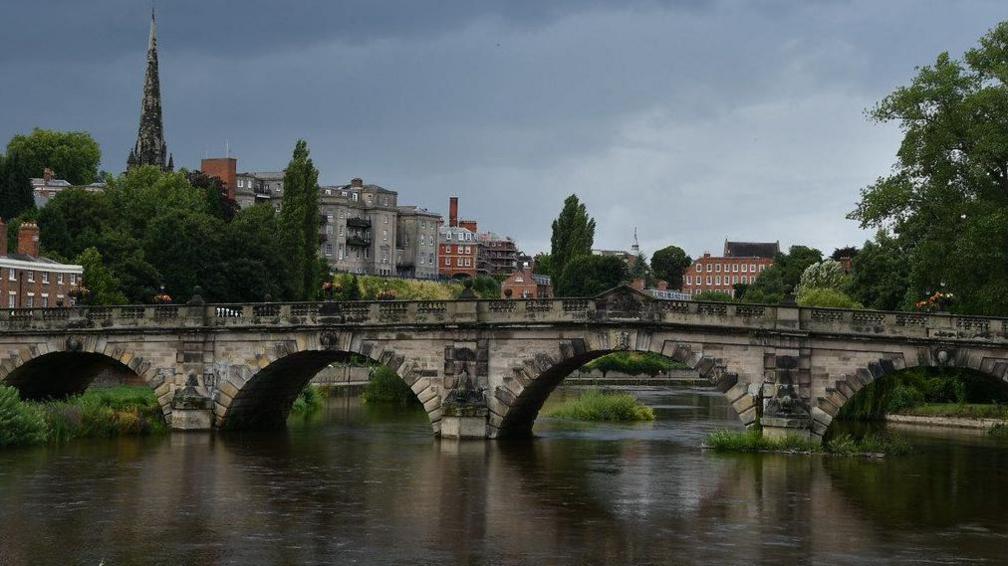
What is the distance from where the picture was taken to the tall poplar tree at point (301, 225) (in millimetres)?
121125

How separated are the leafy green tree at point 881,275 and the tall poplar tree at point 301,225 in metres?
47.6

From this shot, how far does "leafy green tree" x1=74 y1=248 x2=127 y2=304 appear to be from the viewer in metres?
98.2

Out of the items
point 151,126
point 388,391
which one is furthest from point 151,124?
point 388,391

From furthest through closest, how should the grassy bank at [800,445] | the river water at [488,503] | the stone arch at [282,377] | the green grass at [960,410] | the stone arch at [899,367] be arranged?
the green grass at [960,410]
the stone arch at [282,377]
the grassy bank at [800,445]
the stone arch at [899,367]
the river water at [488,503]

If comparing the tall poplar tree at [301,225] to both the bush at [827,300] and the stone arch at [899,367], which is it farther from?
the stone arch at [899,367]

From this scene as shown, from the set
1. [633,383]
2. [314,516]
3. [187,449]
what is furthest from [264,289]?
[314,516]

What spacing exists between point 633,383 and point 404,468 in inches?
2770

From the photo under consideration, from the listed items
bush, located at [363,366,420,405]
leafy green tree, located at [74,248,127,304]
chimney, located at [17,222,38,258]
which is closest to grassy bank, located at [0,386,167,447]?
bush, located at [363,366,420,405]

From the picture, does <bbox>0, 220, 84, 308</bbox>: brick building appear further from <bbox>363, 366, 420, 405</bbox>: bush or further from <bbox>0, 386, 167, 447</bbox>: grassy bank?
<bbox>0, 386, 167, 447</bbox>: grassy bank

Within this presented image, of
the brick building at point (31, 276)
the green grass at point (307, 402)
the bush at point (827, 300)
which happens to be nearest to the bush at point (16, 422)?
the green grass at point (307, 402)

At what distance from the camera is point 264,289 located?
112 meters

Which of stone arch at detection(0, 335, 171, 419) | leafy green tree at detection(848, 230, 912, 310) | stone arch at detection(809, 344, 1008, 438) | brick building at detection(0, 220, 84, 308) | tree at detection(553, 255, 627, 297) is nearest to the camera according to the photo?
stone arch at detection(809, 344, 1008, 438)

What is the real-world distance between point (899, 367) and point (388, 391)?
44.8 metres

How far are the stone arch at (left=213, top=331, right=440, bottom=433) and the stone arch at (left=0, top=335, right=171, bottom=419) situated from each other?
301 centimetres
